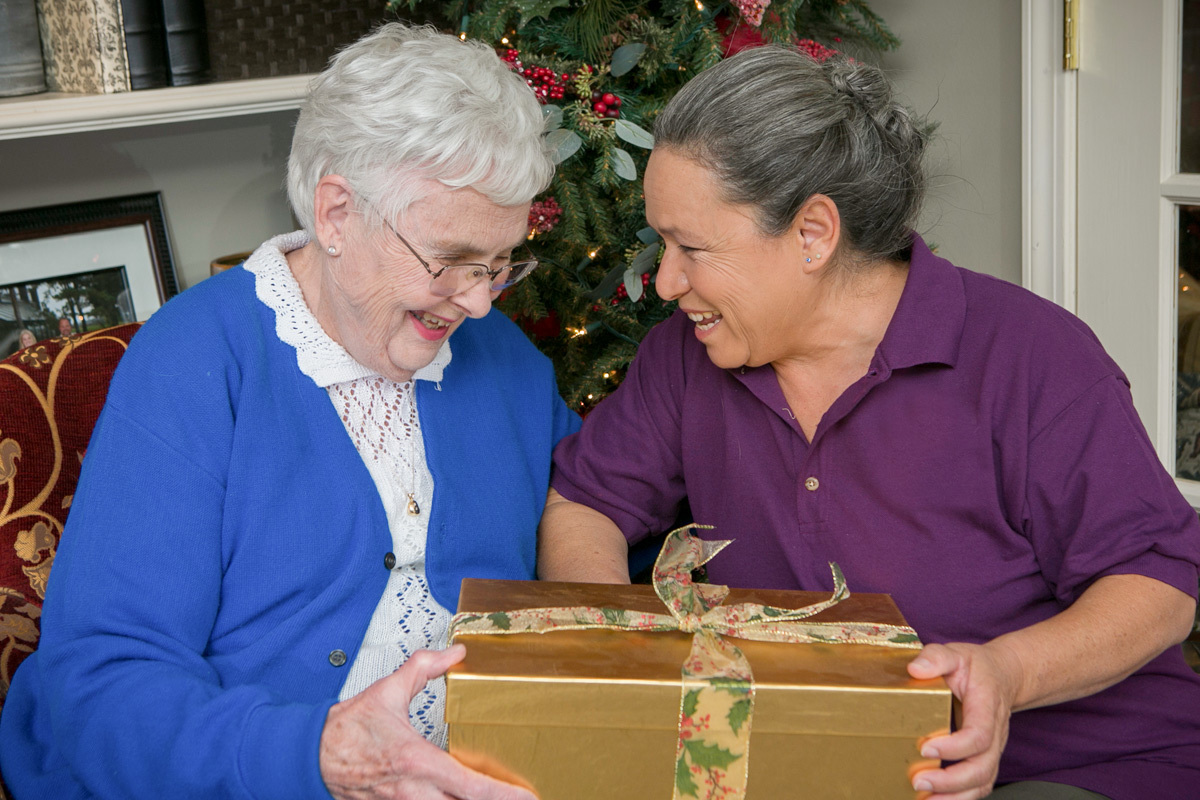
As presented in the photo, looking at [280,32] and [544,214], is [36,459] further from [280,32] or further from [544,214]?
[280,32]

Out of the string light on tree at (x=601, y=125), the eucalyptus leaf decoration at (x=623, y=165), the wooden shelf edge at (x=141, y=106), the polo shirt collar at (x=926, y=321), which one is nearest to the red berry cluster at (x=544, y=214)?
the string light on tree at (x=601, y=125)

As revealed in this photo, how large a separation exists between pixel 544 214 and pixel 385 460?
0.55 m

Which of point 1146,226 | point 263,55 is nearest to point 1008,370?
point 1146,226

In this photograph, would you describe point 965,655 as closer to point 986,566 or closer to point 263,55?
point 986,566

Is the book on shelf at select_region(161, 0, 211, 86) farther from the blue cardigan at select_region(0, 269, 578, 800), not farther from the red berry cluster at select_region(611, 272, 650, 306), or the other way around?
the red berry cluster at select_region(611, 272, 650, 306)

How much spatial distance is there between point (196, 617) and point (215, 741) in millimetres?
190

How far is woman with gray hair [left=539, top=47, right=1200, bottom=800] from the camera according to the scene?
1.18 meters

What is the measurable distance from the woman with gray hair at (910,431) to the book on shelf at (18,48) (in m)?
1.11

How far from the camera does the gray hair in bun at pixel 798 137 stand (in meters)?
1.25

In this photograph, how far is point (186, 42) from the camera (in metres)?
1.81

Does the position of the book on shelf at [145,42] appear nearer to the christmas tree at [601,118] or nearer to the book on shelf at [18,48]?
the book on shelf at [18,48]

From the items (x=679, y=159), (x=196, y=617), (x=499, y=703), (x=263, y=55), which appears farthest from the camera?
(x=263, y=55)

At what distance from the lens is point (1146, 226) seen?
195 cm

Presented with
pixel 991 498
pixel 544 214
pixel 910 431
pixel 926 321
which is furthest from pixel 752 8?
pixel 991 498
